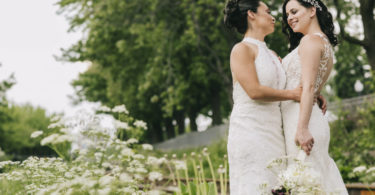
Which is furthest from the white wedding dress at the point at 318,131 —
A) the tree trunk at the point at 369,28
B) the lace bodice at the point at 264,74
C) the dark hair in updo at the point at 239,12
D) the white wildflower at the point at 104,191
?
the tree trunk at the point at 369,28

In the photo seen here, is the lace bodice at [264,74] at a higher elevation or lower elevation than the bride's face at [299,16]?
lower

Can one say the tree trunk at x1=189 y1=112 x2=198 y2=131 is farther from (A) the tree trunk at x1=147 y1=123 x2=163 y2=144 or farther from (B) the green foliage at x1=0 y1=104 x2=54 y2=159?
(B) the green foliage at x1=0 y1=104 x2=54 y2=159

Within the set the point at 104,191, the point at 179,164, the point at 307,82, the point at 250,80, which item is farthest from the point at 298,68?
the point at 104,191

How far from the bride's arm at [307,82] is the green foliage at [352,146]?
4256mm

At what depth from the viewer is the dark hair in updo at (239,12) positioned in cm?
345

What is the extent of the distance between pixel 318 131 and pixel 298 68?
20.0 inches

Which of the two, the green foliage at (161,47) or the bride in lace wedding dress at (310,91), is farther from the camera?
the green foliage at (161,47)

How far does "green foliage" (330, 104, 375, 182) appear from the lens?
787 centimetres

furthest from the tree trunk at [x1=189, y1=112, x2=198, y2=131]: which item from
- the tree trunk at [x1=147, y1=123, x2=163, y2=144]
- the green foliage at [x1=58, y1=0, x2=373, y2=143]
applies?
the tree trunk at [x1=147, y1=123, x2=163, y2=144]

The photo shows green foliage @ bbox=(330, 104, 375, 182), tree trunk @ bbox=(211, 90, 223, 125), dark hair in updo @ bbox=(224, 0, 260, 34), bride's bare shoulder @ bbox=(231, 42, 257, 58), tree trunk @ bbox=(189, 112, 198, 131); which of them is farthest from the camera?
tree trunk @ bbox=(189, 112, 198, 131)

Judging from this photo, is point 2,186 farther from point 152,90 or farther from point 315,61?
point 152,90

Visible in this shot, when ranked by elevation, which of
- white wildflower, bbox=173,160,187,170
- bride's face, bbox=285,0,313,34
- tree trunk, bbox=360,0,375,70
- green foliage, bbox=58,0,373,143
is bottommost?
white wildflower, bbox=173,160,187,170

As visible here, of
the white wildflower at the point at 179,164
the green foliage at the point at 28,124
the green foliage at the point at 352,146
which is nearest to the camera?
the white wildflower at the point at 179,164

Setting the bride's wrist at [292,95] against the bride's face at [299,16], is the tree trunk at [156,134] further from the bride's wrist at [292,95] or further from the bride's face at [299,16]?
the bride's wrist at [292,95]
